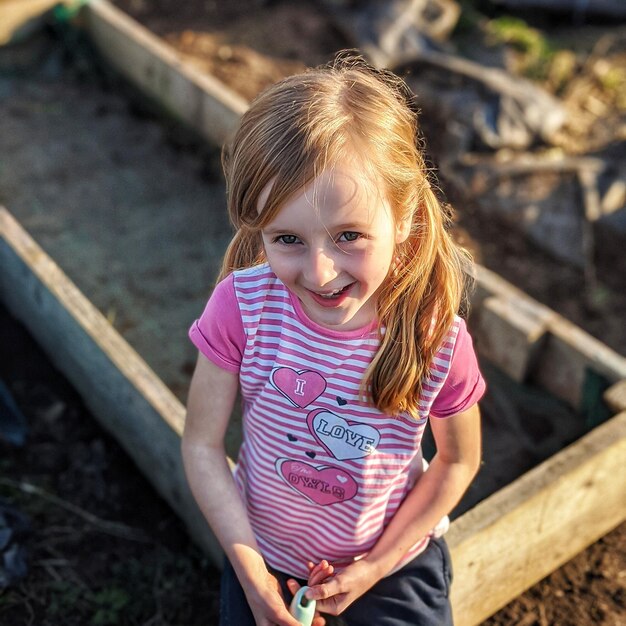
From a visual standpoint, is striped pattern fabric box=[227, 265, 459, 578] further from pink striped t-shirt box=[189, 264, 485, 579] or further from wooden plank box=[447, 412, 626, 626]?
wooden plank box=[447, 412, 626, 626]

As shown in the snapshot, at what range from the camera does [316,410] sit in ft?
7.00

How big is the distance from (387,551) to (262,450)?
0.40 m

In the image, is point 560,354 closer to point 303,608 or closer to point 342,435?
point 342,435

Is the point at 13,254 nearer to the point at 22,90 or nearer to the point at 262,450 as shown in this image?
the point at 262,450

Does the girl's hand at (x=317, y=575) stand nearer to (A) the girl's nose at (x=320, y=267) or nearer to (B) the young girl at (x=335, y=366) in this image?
(B) the young girl at (x=335, y=366)

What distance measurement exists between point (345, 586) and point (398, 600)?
0.22m

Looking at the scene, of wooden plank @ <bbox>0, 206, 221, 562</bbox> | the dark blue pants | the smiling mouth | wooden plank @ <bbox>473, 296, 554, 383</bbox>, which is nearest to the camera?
the smiling mouth

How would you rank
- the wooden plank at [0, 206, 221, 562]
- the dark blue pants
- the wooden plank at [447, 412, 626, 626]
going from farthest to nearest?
the wooden plank at [0, 206, 221, 562], the wooden plank at [447, 412, 626, 626], the dark blue pants

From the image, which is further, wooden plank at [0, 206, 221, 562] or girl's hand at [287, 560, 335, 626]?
wooden plank at [0, 206, 221, 562]

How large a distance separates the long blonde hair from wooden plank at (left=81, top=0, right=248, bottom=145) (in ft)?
10.2

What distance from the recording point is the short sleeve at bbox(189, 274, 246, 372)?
2107 mm

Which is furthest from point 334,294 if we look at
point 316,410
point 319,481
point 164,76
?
point 164,76

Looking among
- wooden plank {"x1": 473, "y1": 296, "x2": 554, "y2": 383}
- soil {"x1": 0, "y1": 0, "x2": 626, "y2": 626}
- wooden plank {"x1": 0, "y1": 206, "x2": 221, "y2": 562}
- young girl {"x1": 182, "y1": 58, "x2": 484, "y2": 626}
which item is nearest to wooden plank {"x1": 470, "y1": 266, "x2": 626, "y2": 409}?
wooden plank {"x1": 473, "y1": 296, "x2": 554, "y2": 383}

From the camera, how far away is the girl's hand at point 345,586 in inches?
84.7
